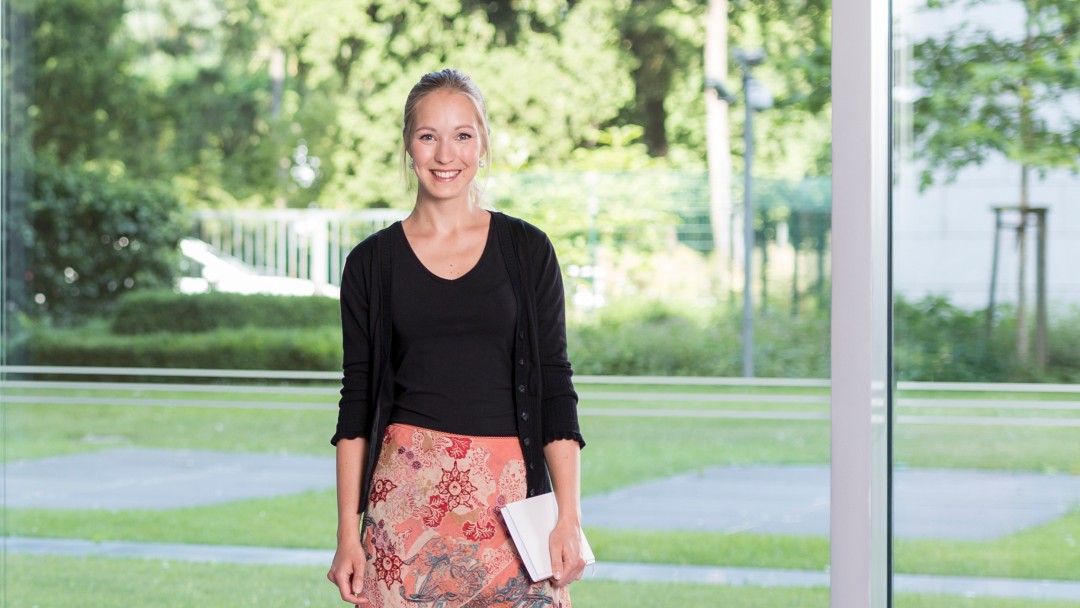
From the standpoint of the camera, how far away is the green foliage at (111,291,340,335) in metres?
8.12

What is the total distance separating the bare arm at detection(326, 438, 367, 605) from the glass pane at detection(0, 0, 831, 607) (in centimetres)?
595

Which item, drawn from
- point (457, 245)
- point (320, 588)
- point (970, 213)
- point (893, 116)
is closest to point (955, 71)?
point (970, 213)

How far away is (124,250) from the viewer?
832 centimetres

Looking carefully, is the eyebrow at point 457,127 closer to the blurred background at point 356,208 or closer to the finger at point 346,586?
the finger at point 346,586

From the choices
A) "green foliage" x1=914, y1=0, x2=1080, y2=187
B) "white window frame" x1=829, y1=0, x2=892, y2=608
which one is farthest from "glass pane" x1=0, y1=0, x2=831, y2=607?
"white window frame" x1=829, y1=0, x2=892, y2=608

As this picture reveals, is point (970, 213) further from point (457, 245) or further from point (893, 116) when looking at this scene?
point (457, 245)

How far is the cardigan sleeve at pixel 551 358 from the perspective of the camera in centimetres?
139

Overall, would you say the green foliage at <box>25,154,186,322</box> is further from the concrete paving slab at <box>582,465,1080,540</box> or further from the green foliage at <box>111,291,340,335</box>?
the concrete paving slab at <box>582,465,1080,540</box>

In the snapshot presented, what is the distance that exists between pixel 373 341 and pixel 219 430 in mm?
6055

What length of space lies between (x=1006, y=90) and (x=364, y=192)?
19.8 feet

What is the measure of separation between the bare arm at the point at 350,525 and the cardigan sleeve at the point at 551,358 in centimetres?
20

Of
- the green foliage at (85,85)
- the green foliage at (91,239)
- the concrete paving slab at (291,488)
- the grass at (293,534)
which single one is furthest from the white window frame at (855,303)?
the green foliage at (85,85)

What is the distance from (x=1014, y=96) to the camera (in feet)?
6.46

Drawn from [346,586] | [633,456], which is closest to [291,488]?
[633,456]
